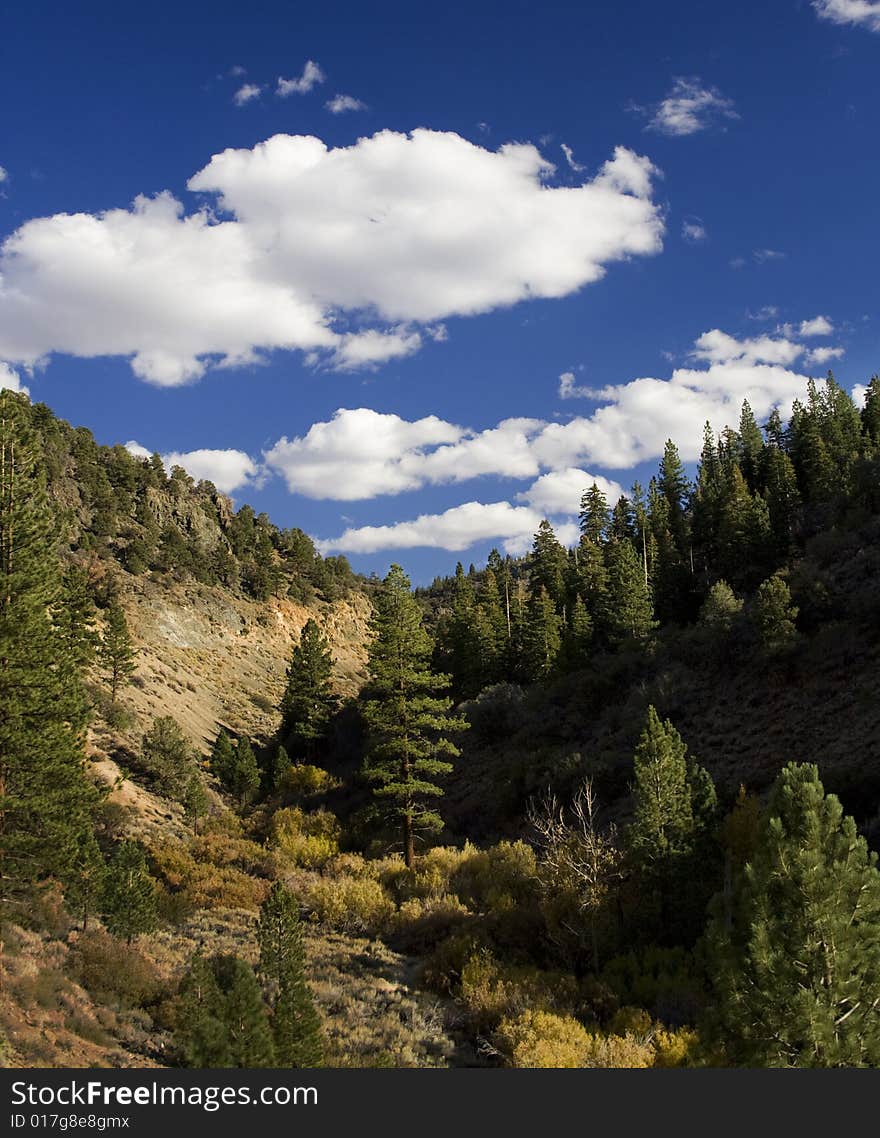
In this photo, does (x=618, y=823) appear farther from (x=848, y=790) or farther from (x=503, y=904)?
(x=848, y=790)

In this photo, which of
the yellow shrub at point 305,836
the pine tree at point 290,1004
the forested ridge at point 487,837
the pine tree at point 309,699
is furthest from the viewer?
the pine tree at point 309,699

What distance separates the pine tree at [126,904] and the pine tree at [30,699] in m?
1.66

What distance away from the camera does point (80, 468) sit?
279 ft

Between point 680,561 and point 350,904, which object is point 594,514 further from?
point 350,904

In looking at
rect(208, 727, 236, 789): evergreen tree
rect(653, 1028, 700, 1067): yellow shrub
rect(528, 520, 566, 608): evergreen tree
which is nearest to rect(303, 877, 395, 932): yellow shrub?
rect(653, 1028, 700, 1067): yellow shrub

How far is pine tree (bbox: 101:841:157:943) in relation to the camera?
2008 centimetres

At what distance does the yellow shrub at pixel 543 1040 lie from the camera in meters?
16.1

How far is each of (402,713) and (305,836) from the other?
34.1 feet

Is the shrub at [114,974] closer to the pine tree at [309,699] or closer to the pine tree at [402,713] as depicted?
the pine tree at [402,713]

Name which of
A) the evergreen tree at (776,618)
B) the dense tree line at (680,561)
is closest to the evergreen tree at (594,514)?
the dense tree line at (680,561)

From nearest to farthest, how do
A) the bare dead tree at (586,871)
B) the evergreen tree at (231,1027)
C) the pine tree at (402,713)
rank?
the evergreen tree at (231,1027) < the bare dead tree at (586,871) < the pine tree at (402,713)

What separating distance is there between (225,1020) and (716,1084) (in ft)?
26.7

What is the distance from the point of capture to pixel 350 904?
29.4 metres

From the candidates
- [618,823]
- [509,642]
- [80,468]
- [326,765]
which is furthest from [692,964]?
[80,468]
